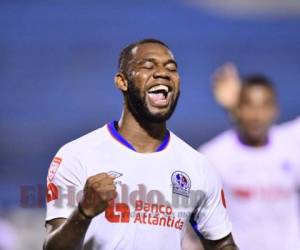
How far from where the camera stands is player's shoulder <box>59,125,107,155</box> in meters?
3.62

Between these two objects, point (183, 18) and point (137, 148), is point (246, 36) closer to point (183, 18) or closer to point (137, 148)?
point (183, 18)

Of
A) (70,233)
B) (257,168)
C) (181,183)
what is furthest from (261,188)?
(70,233)

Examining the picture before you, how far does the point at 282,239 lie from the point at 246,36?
3.96 metres

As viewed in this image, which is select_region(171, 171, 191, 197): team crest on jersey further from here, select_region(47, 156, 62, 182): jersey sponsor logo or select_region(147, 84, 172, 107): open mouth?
select_region(47, 156, 62, 182): jersey sponsor logo

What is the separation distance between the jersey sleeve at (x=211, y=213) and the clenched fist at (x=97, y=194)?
2.22 ft

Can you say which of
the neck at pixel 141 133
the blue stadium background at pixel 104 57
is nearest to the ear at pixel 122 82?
the neck at pixel 141 133

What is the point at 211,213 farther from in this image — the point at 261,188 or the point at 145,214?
the point at 261,188

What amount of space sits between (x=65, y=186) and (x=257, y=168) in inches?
118

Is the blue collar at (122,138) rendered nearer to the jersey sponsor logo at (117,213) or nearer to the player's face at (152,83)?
the player's face at (152,83)

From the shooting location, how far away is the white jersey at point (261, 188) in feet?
19.9

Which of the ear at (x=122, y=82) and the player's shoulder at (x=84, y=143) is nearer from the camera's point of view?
the player's shoulder at (x=84, y=143)

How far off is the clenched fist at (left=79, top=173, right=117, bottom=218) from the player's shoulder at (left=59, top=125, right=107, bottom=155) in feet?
1.39

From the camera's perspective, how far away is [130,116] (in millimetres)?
3758

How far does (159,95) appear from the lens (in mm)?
3652
